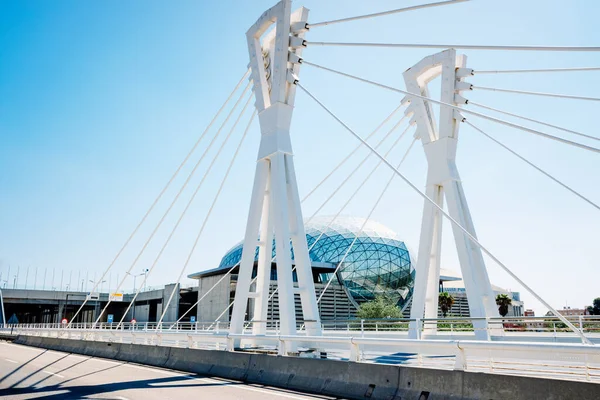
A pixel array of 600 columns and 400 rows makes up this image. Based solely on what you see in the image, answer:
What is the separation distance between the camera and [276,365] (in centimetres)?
1220

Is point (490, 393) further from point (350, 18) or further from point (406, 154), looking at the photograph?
point (406, 154)

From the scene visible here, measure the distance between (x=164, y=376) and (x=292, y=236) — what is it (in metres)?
5.41

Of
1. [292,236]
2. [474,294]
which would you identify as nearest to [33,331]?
[292,236]

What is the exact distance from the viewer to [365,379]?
978cm

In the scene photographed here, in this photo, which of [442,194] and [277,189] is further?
[442,194]

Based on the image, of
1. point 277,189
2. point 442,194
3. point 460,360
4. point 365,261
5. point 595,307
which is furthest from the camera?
point 595,307

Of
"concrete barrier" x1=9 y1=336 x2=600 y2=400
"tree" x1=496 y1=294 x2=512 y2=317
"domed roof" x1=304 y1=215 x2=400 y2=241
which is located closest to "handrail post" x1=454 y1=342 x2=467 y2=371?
"concrete barrier" x1=9 y1=336 x2=600 y2=400

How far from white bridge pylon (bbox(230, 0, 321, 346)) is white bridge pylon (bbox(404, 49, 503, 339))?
218 inches

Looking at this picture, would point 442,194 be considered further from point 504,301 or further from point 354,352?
point 504,301

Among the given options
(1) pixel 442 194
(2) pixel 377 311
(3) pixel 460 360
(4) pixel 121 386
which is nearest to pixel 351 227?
(2) pixel 377 311

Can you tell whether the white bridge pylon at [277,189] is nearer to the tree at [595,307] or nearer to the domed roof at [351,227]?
the domed roof at [351,227]

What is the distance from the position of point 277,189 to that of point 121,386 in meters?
6.82

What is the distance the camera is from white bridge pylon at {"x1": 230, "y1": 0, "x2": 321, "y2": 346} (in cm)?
1460

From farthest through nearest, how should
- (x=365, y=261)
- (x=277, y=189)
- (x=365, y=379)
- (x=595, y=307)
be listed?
(x=595, y=307), (x=365, y=261), (x=277, y=189), (x=365, y=379)
